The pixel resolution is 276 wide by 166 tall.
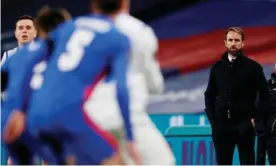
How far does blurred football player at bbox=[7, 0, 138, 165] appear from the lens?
5.71m

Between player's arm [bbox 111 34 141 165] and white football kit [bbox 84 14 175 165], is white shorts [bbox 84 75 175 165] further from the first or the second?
player's arm [bbox 111 34 141 165]

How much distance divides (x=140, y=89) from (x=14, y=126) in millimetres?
884

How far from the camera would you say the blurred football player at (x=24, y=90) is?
6.32 m

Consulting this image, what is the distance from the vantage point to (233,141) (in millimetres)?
9391

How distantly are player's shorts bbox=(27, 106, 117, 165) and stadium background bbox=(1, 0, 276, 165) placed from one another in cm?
622

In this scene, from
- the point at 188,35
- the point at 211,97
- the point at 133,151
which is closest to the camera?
the point at 133,151

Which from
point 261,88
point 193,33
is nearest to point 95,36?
point 261,88

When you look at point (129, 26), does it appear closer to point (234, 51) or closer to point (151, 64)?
point (151, 64)

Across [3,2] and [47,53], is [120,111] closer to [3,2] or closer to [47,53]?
[47,53]

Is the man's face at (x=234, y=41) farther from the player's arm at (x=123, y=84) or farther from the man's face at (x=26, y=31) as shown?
the player's arm at (x=123, y=84)

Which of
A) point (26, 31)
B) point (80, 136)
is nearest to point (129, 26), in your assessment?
point (80, 136)

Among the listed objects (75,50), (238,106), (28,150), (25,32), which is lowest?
(28,150)

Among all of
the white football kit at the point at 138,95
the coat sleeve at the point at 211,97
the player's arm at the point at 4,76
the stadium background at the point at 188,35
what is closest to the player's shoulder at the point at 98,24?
the white football kit at the point at 138,95

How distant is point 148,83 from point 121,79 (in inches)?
40.8
